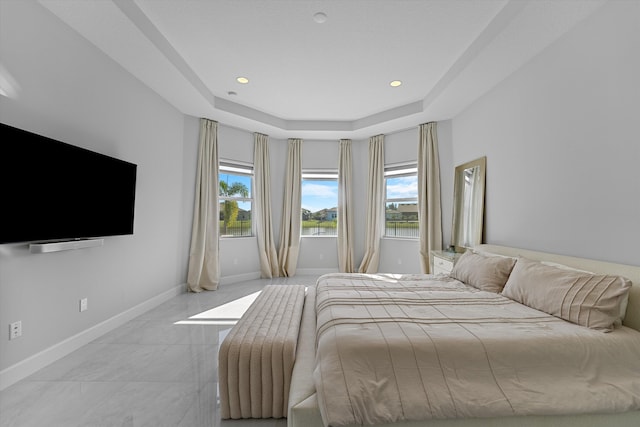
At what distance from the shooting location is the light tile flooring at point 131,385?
5.08 feet

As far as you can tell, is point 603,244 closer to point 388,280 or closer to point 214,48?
point 388,280

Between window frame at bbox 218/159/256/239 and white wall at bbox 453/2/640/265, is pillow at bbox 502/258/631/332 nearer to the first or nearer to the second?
white wall at bbox 453/2/640/265

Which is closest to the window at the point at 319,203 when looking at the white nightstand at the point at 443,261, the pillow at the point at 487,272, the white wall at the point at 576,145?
the white nightstand at the point at 443,261

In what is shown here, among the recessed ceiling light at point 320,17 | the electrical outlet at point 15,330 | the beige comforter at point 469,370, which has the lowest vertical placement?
the electrical outlet at point 15,330

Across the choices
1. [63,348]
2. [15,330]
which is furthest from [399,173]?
[15,330]

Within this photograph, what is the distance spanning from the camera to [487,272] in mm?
2336

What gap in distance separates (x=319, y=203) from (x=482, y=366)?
15.4 feet

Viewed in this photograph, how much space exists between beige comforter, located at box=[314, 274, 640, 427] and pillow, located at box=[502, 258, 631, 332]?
9 cm

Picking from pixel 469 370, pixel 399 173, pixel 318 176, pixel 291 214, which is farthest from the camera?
pixel 318 176

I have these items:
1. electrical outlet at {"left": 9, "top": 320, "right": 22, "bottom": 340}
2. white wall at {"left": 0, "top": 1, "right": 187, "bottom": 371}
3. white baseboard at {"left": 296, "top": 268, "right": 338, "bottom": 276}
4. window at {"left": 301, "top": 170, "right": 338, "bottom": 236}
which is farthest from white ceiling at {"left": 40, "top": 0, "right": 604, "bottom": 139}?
white baseboard at {"left": 296, "top": 268, "right": 338, "bottom": 276}

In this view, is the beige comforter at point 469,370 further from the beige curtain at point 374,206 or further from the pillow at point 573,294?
the beige curtain at point 374,206

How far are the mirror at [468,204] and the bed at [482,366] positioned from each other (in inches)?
75.3

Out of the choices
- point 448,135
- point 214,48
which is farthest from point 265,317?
point 448,135

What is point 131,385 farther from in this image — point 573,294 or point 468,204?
point 468,204
